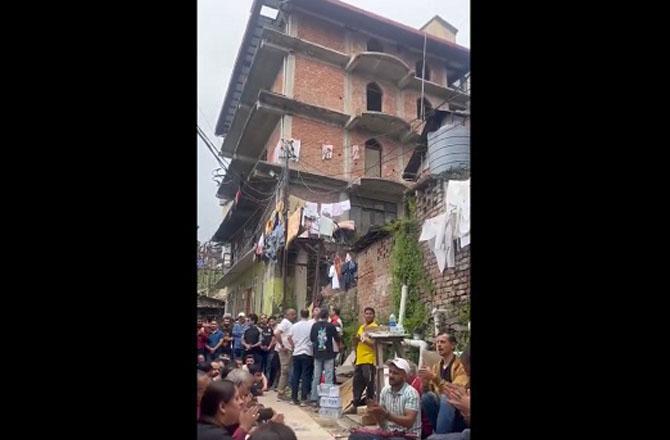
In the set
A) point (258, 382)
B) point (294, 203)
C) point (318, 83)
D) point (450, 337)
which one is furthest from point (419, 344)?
point (318, 83)

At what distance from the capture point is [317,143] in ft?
6.55

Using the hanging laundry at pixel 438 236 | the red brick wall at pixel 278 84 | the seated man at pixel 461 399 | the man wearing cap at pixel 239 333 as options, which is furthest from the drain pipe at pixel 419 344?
the red brick wall at pixel 278 84

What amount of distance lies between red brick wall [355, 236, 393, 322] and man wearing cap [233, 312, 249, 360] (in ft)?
1.50

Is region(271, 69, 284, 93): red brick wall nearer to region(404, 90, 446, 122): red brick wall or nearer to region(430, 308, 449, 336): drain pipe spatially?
region(404, 90, 446, 122): red brick wall

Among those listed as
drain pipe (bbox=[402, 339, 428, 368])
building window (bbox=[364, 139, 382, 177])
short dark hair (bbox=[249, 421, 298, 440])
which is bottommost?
short dark hair (bbox=[249, 421, 298, 440])

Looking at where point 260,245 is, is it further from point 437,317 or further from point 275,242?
point 437,317

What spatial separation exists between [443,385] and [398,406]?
0.19 meters

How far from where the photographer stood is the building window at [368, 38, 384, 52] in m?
2.00

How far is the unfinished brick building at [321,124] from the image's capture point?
1.95 m

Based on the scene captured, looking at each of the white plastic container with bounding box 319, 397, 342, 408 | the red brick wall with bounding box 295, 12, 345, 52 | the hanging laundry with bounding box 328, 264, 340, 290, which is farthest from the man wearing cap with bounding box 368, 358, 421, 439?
the red brick wall with bounding box 295, 12, 345, 52

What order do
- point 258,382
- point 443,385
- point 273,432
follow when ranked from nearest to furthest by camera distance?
point 273,432, point 258,382, point 443,385
